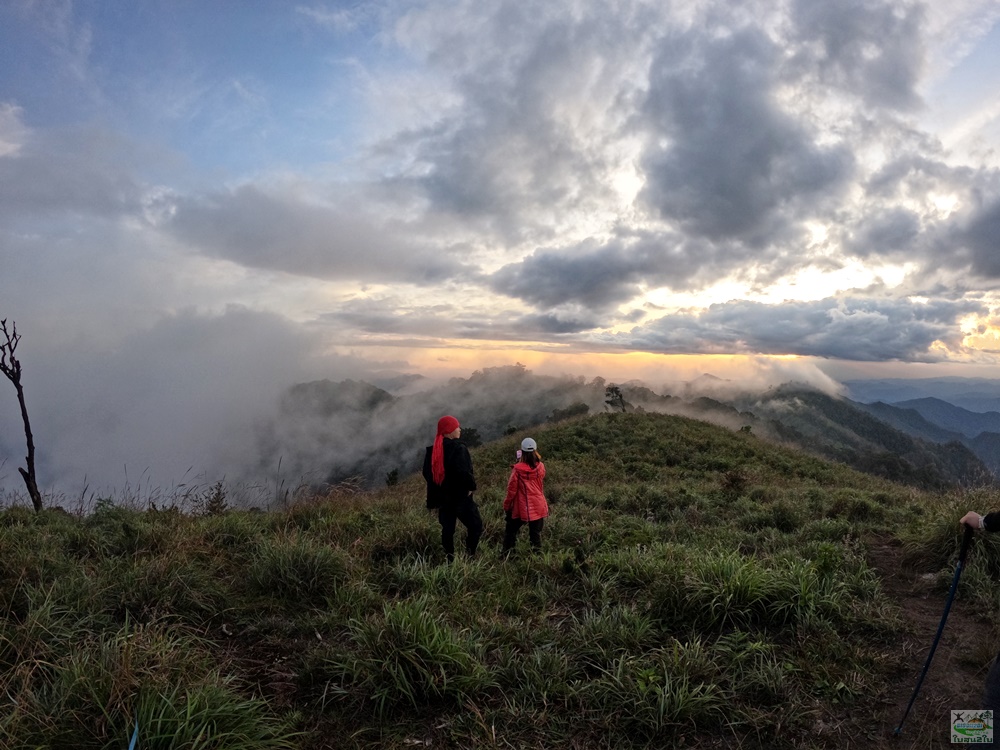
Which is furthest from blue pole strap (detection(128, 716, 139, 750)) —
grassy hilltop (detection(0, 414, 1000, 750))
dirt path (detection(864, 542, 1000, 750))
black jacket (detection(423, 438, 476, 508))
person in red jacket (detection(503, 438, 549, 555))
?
person in red jacket (detection(503, 438, 549, 555))

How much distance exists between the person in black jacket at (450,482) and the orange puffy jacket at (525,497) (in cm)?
78

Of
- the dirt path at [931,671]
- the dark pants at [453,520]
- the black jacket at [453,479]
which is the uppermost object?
the black jacket at [453,479]

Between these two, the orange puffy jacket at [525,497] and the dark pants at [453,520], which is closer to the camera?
the dark pants at [453,520]

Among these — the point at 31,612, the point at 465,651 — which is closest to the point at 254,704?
the point at 465,651

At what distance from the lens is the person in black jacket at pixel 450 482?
6688 millimetres

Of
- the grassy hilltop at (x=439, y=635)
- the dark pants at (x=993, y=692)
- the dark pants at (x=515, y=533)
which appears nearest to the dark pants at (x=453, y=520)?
the grassy hilltop at (x=439, y=635)

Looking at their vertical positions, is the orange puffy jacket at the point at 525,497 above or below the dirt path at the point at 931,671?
above

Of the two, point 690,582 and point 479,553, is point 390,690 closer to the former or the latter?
point 690,582

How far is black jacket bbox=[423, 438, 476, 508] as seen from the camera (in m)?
6.68

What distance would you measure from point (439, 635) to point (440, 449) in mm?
2857

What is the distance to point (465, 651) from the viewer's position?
4051 mm

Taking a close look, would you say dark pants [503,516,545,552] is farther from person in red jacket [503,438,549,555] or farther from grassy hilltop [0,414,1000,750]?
grassy hilltop [0,414,1000,750]

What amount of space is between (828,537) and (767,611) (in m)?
4.06

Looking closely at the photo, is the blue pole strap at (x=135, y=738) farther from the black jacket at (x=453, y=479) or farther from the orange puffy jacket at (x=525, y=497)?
the orange puffy jacket at (x=525, y=497)
